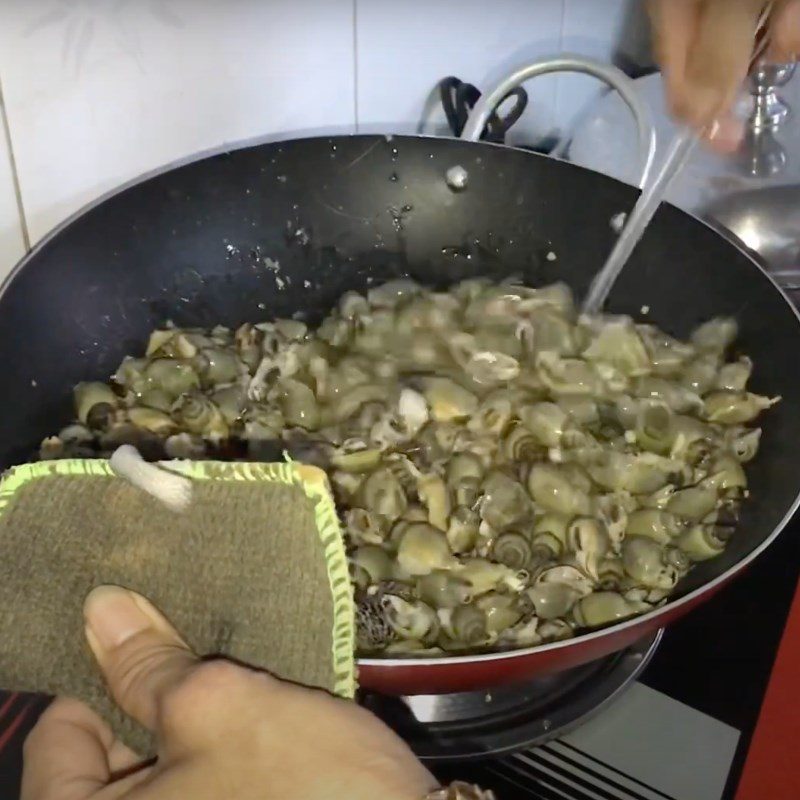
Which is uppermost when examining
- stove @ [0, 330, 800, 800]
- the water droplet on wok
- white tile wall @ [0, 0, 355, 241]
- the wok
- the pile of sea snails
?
white tile wall @ [0, 0, 355, 241]

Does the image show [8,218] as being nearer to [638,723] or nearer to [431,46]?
[431,46]

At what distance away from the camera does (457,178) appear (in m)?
0.86

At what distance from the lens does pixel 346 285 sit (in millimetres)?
872

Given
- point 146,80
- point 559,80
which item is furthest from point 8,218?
point 559,80

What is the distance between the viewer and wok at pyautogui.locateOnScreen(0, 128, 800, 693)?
70 centimetres

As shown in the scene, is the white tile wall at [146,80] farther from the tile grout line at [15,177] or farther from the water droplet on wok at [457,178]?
the water droplet on wok at [457,178]

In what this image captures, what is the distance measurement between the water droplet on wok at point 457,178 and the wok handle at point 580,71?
0.09 ft

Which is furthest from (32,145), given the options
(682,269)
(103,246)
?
(682,269)

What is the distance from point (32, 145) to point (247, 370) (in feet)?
0.75

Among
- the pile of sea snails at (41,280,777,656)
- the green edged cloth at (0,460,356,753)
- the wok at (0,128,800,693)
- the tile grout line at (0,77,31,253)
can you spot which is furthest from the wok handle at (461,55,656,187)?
the green edged cloth at (0,460,356,753)

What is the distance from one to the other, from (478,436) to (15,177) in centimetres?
39

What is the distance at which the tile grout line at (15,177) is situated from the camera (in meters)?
0.66

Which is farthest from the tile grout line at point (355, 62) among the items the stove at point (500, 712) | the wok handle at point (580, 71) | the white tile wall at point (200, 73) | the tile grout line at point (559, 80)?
the stove at point (500, 712)

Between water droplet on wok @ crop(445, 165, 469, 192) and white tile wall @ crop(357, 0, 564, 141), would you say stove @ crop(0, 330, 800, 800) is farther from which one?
white tile wall @ crop(357, 0, 564, 141)
